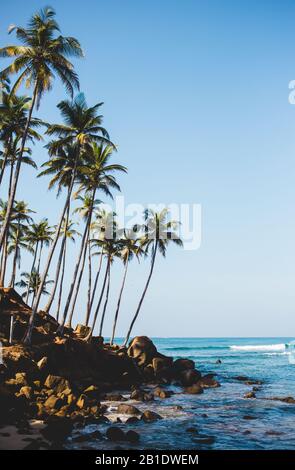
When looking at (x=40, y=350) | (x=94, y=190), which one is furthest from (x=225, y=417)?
(x=94, y=190)

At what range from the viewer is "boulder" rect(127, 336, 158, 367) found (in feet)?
105

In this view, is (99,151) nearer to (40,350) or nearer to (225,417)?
(40,350)

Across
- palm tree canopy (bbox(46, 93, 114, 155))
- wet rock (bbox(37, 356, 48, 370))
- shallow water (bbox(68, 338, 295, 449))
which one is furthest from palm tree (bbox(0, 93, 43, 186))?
shallow water (bbox(68, 338, 295, 449))

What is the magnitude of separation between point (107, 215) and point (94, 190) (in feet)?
29.1

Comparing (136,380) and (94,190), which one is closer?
(136,380)

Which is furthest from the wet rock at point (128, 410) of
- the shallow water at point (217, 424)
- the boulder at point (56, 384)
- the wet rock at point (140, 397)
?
the wet rock at point (140, 397)

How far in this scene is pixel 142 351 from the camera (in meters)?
32.7

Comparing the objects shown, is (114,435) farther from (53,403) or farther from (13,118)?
(13,118)

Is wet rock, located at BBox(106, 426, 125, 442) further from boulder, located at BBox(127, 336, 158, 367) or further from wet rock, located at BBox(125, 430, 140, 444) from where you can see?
boulder, located at BBox(127, 336, 158, 367)

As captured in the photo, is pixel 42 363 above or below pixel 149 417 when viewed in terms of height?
above

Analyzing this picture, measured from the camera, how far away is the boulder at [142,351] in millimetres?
31853

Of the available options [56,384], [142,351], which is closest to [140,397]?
[56,384]

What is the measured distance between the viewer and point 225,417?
17156mm
